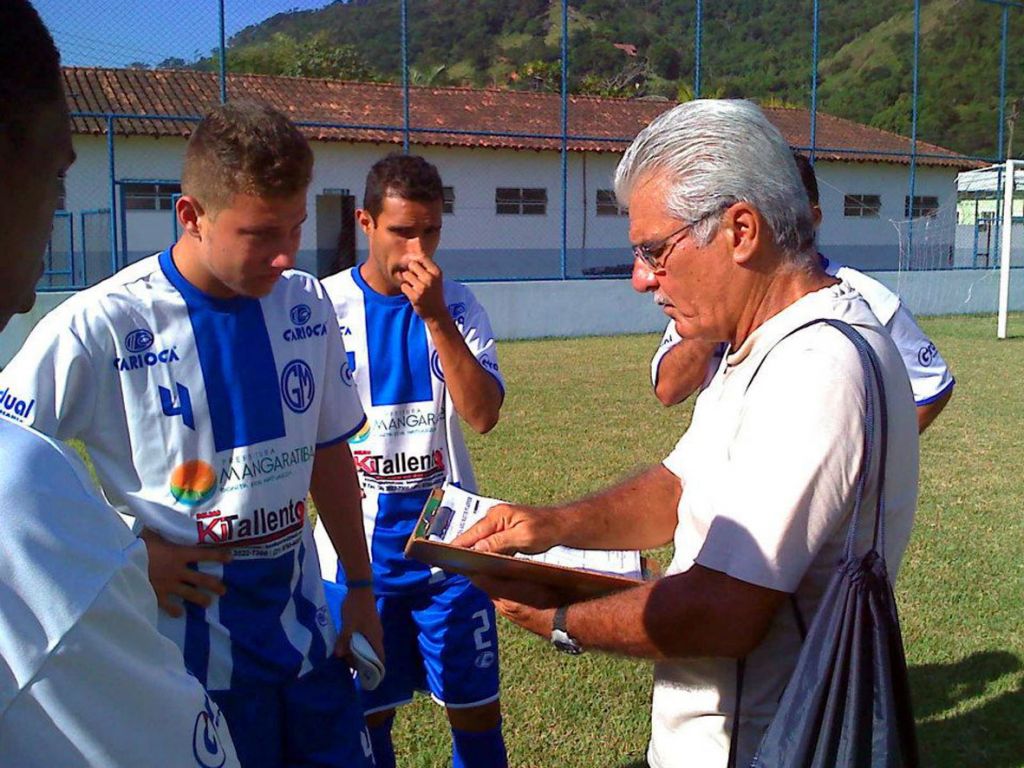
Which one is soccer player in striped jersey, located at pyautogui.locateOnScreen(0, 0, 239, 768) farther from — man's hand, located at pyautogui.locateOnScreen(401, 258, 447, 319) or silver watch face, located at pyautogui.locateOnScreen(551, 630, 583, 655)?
man's hand, located at pyautogui.locateOnScreen(401, 258, 447, 319)

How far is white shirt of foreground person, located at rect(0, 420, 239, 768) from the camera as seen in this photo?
0.76 m

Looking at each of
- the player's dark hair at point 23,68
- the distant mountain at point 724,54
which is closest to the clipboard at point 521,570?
the player's dark hair at point 23,68

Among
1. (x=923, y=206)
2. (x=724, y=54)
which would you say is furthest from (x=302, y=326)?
(x=724, y=54)

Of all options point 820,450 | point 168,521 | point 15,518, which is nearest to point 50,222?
point 15,518

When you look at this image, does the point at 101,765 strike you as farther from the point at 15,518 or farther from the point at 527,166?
the point at 527,166

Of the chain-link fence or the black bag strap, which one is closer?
the black bag strap

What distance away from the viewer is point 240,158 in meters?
2.33

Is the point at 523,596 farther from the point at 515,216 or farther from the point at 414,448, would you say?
the point at 515,216

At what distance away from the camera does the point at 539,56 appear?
50.8 meters

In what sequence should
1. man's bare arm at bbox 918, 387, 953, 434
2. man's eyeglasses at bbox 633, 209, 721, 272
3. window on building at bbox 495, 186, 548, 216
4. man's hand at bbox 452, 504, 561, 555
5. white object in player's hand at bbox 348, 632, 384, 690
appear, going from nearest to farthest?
man's eyeglasses at bbox 633, 209, 721, 272 → man's hand at bbox 452, 504, 561, 555 → white object in player's hand at bbox 348, 632, 384, 690 → man's bare arm at bbox 918, 387, 953, 434 → window on building at bbox 495, 186, 548, 216

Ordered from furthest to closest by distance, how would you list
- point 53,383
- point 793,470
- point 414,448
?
point 414,448, point 53,383, point 793,470

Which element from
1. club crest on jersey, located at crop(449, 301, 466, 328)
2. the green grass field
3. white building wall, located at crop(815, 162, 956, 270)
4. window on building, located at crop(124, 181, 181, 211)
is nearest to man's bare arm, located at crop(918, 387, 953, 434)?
the green grass field

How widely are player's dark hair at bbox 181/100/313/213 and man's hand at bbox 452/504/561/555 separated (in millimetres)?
884

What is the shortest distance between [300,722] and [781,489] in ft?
4.32
